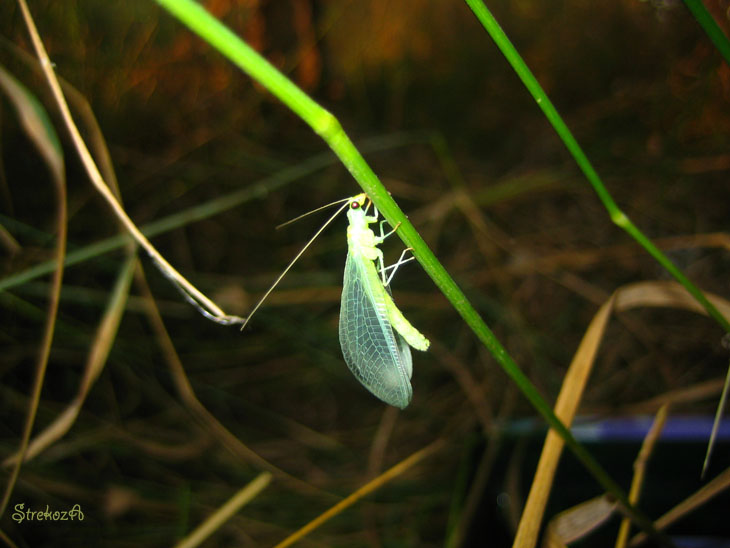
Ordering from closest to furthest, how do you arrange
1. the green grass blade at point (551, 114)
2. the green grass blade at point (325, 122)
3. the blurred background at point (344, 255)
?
1. the green grass blade at point (325, 122)
2. the green grass blade at point (551, 114)
3. the blurred background at point (344, 255)

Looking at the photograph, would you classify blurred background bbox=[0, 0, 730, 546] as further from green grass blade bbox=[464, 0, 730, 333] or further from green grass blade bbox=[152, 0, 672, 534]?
green grass blade bbox=[152, 0, 672, 534]

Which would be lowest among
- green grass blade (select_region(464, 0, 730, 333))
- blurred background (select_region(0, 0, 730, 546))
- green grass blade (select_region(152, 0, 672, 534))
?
green grass blade (select_region(152, 0, 672, 534))

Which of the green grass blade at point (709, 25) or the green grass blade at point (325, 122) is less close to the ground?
the green grass blade at point (709, 25)

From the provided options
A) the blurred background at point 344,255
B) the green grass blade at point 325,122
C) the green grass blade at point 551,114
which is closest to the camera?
the green grass blade at point 325,122

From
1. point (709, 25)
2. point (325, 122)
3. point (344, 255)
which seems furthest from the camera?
point (344, 255)

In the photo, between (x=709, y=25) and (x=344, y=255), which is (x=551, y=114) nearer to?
(x=709, y=25)

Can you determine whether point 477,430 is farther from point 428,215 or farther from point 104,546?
point 104,546

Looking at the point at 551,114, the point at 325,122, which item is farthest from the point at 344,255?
the point at 325,122

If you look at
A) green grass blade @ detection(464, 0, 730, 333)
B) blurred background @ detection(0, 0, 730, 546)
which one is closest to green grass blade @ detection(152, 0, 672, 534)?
green grass blade @ detection(464, 0, 730, 333)

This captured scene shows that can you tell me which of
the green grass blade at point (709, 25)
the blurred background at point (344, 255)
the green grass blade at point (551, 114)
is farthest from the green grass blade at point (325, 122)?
the blurred background at point (344, 255)

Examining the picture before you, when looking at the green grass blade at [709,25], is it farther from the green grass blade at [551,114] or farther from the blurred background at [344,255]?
the blurred background at [344,255]
